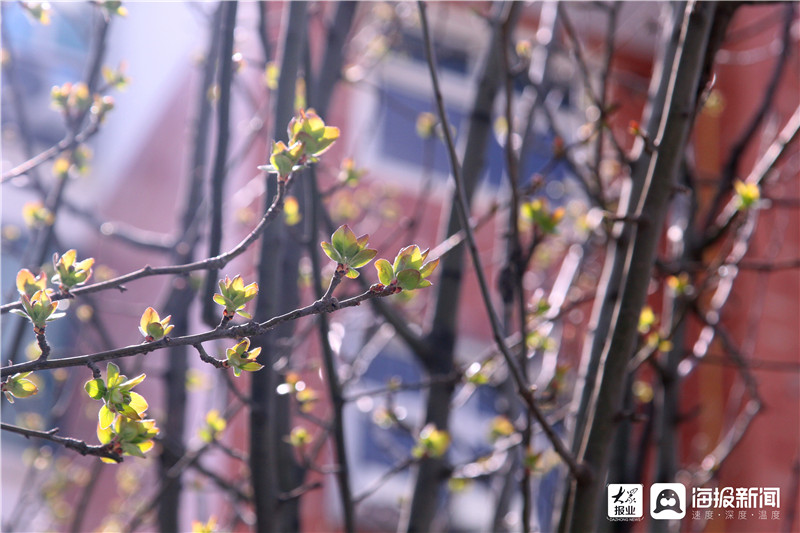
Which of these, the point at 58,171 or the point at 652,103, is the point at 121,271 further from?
the point at 652,103

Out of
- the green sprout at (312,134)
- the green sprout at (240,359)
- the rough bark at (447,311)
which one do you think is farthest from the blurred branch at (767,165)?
the green sprout at (240,359)

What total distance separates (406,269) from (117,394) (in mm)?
258

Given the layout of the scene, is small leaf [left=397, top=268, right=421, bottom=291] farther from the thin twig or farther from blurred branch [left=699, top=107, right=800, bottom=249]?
blurred branch [left=699, top=107, right=800, bottom=249]

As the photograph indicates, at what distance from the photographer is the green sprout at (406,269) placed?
0.65 m

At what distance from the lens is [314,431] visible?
346cm

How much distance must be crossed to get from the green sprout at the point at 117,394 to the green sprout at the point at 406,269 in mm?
213

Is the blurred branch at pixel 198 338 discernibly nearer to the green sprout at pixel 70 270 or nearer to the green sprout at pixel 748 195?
the green sprout at pixel 70 270

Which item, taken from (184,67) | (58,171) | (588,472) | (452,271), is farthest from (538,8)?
(588,472)

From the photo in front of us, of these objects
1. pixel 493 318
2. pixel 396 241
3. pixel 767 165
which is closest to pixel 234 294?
pixel 493 318

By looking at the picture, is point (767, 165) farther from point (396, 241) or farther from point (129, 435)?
point (396, 241)

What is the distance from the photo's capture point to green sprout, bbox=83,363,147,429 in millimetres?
656

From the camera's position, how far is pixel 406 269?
25.7 inches

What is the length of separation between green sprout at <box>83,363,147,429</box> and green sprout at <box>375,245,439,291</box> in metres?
0.21

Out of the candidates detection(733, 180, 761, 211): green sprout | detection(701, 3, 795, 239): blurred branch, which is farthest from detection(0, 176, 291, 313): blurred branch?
detection(701, 3, 795, 239): blurred branch
